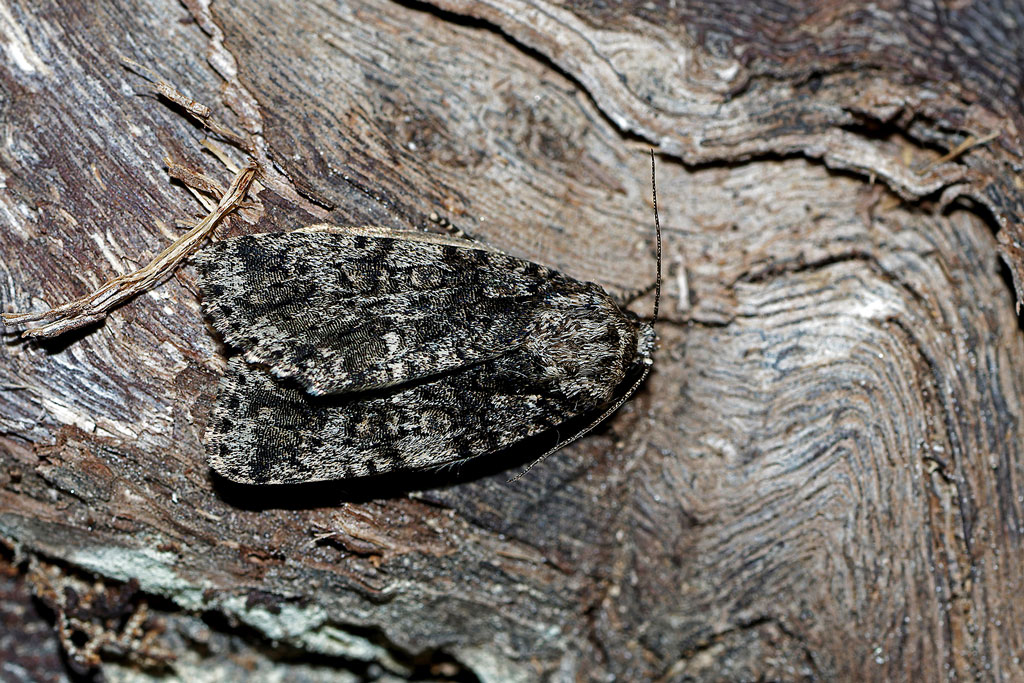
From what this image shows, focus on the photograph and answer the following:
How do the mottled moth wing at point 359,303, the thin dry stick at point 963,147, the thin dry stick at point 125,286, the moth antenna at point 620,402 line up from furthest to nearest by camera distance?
the moth antenna at point 620,402
the thin dry stick at point 963,147
the mottled moth wing at point 359,303
the thin dry stick at point 125,286

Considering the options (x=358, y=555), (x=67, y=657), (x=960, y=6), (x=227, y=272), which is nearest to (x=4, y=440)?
(x=227, y=272)

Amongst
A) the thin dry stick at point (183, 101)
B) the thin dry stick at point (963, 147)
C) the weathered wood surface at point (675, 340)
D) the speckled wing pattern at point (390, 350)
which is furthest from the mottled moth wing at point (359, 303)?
the thin dry stick at point (963, 147)

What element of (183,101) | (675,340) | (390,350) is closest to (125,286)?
(183,101)

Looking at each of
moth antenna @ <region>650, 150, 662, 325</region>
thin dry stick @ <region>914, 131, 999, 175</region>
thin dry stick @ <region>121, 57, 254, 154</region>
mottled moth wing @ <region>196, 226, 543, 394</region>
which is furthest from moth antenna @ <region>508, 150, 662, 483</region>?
thin dry stick @ <region>121, 57, 254, 154</region>

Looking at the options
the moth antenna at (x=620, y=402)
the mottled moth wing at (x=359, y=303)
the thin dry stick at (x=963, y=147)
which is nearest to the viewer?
the mottled moth wing at (x=359, y=303)

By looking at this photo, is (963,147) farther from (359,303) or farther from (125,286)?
(125,286)

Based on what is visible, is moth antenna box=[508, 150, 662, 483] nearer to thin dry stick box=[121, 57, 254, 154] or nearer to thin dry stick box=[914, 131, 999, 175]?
thin dry stick box=[914, 131, 999, 175]

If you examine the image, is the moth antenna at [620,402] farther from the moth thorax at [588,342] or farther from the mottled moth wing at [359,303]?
the mottled moth wing at [359,303]
